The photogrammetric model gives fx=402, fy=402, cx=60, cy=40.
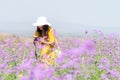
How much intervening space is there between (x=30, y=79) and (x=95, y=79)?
4438 mm

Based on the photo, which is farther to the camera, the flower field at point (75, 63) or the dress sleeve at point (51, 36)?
the dress sleeve at point (51, 36)

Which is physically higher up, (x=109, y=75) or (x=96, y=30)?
(x=96, y=30)

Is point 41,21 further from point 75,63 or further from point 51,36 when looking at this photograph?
point 75,63

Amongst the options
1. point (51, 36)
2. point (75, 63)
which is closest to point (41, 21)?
point (51, 36)

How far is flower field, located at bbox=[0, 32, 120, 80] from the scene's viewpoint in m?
2.03

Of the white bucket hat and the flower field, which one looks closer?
the flower field

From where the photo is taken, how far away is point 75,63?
292cm

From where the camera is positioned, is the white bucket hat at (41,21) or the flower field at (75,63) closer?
the flower field at (75,63)

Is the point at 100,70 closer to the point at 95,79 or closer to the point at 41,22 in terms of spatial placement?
the point at 95,79

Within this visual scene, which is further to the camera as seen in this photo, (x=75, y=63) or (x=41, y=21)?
(x=41, y=21)

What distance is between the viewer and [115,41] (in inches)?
441

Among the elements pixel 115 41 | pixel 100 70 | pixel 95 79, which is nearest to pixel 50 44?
pixel 100 70

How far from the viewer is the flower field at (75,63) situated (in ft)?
6.66

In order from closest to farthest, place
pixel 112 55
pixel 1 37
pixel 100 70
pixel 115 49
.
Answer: pixel 100 70 → pixel 112 55 → pixel 115 49 → pixel 1 37
